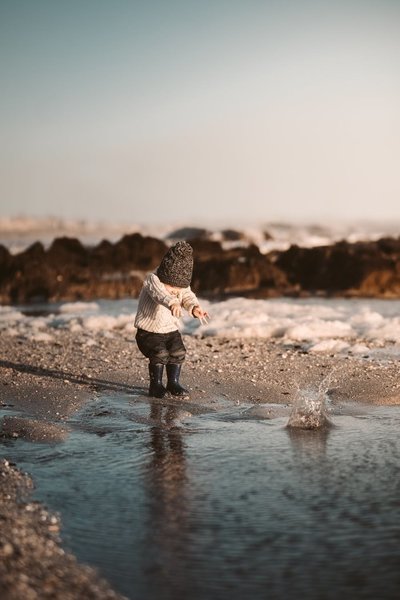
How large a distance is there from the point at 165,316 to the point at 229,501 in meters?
3.71

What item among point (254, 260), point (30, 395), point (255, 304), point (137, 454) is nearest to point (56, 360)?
point (30, 395)

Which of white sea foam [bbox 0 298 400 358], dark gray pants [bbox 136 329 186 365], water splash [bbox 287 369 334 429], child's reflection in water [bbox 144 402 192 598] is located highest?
dark gray pants [bbox 136 329 186 365]

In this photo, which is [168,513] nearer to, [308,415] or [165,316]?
[308,415]

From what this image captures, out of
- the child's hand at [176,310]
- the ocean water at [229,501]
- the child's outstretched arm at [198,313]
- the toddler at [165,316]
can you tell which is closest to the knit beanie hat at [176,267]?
the toddler at [165,316]

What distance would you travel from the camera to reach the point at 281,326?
546 inches

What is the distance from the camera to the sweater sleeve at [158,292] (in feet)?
26.9

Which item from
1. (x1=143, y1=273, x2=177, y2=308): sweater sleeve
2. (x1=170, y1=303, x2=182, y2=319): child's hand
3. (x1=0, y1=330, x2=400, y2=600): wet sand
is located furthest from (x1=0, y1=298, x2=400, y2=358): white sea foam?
(x1=170, y1=303, x2=182, y2=319): child's hand

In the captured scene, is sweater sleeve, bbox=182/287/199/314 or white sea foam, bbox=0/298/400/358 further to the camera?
white sea foam, bbox=0/298/400/358

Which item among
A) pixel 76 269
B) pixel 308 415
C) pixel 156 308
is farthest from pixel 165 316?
pixel 76 269

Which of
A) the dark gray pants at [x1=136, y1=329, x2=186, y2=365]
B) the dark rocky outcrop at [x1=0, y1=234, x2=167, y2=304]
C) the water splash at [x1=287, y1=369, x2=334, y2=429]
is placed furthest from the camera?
the dark rocky outcrop at [x1=0, y1=234, x2=167, y2=304]

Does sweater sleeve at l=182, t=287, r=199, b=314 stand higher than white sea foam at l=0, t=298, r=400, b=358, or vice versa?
sweater sleeve at l=182, t=287, r=199, b=314

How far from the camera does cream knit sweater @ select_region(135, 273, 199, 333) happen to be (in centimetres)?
844

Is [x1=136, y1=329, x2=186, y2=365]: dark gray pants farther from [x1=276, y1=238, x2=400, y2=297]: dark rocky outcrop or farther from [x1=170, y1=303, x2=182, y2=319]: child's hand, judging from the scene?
[x1=276, y1=238, x2=400, y2=297]: dark rocky outcrop

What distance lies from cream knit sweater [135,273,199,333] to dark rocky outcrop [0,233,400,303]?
53.9 feet
